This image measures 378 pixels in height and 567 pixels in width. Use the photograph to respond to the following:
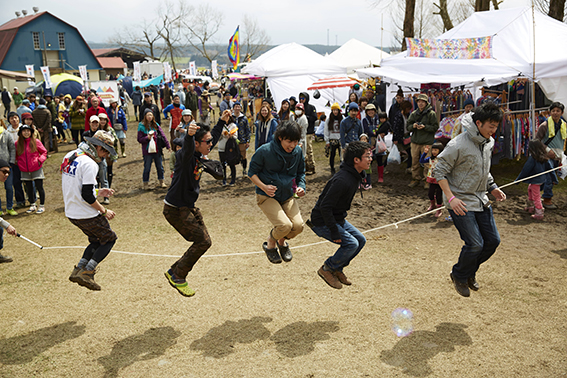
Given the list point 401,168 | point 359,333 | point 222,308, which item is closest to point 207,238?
point 222,308

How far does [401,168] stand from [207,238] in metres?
9.37

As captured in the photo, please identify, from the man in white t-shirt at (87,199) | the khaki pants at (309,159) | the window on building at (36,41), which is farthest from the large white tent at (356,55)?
the window on building at (36,41)

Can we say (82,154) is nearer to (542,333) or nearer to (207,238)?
(207,238)

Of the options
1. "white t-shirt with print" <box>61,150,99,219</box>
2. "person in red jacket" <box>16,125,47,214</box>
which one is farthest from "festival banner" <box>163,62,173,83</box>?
"white t-shirt with print" <box>61,150,99,219</box>

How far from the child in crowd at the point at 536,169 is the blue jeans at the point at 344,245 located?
17.9 feet

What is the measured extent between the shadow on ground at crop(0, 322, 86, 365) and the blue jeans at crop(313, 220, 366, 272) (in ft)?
9.89

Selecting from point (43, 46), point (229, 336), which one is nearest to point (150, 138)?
point (229, 336)

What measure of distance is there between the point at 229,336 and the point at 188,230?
1.30 metres

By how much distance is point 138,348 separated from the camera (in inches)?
193

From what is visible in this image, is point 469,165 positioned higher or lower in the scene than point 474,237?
higher

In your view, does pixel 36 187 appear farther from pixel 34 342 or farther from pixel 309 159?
pixel 309 159

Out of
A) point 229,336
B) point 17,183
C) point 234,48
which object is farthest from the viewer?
point 234,48

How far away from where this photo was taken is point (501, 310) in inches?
213

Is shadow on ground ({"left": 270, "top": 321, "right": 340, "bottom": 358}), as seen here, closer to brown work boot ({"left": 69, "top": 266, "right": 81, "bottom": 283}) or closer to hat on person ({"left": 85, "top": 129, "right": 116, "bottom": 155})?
brown work boot ({"left": 69, "top": 266, "right": 81, "bottom": 283})
